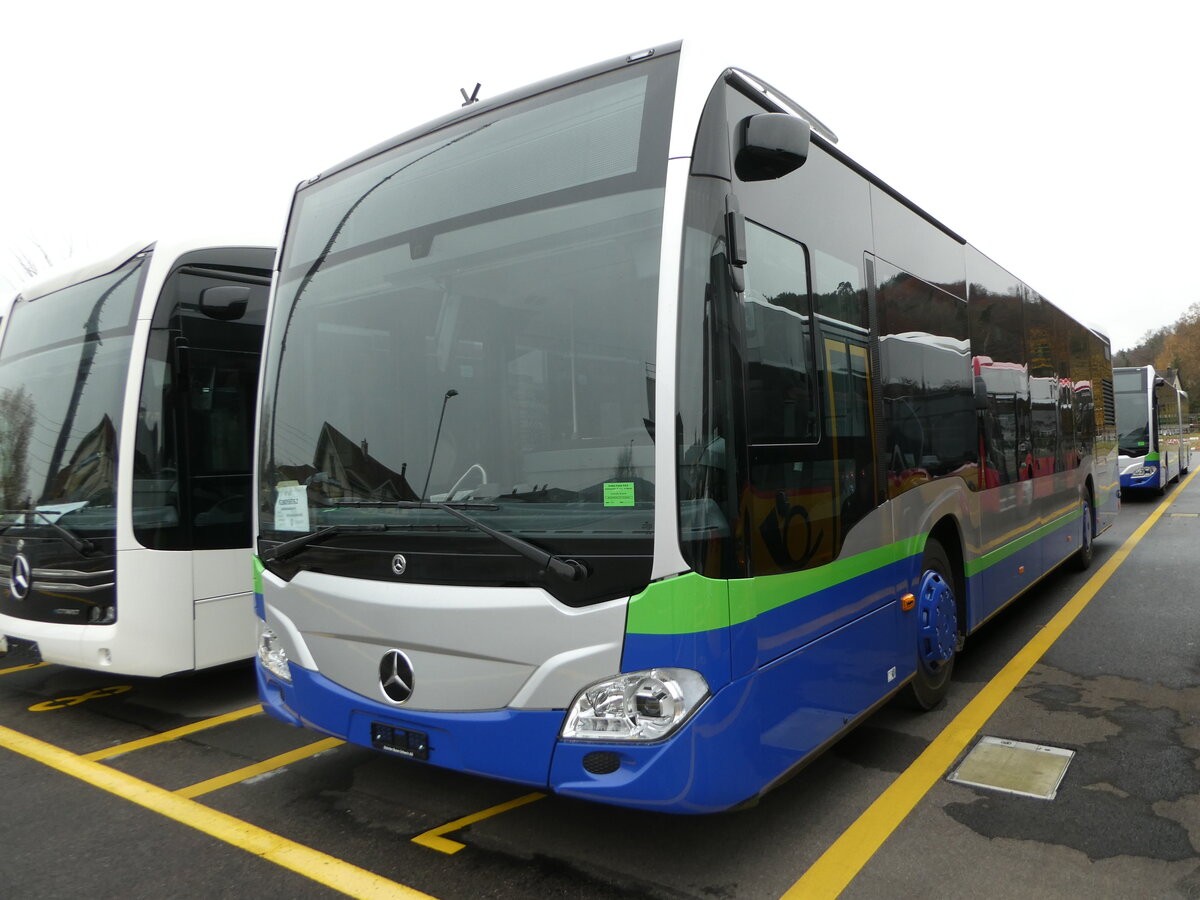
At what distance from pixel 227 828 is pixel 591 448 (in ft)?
7.55

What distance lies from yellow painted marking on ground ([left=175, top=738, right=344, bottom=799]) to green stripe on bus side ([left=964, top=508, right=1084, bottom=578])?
372 centimetres

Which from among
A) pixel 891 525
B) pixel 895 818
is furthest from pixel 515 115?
pixel 895 818

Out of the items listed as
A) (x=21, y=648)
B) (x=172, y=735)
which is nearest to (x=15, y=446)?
(x=21, y=648)

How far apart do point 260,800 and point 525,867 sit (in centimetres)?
146

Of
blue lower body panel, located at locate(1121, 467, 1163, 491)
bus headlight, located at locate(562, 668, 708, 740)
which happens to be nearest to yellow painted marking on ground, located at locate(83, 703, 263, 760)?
bus headlight, located at locate(562, 668, 708, 740)

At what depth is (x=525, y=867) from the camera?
3273 mm

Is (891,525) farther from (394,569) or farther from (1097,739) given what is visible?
(394,569)

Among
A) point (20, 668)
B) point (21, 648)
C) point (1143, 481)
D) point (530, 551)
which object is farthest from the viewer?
point (1143, 481)

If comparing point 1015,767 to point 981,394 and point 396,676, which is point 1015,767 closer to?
point 981,394

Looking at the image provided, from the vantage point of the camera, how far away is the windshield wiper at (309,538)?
11.1ft

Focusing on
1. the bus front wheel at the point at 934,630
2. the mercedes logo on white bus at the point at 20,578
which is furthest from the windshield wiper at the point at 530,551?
the mercedes logo on white bus at the point at 20,578

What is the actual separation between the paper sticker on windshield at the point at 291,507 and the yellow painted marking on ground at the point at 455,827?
130 cm

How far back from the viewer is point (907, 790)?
12.7 ft

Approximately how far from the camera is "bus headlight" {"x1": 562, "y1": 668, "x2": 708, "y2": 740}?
110 inches
